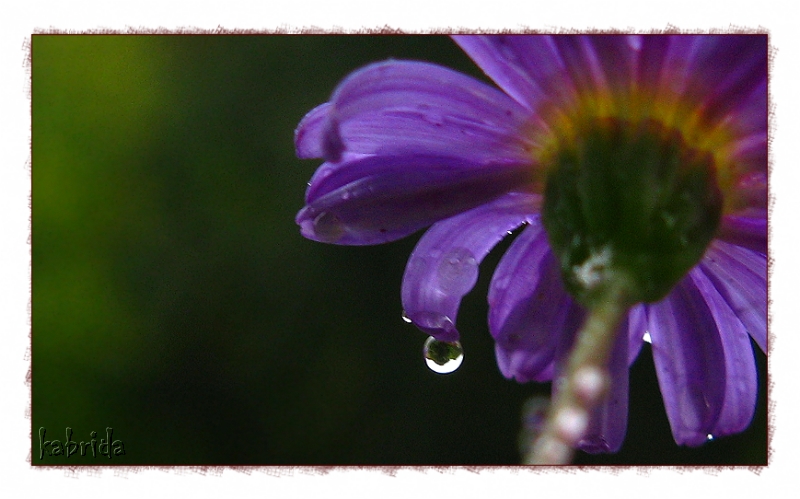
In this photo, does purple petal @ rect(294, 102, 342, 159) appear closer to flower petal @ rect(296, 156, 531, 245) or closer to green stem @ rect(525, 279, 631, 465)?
flower petal @ rect(296, 156, 531, 245)

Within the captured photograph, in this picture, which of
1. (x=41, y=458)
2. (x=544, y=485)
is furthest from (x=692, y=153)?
(x=41, y=458)

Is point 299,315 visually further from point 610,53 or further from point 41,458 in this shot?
point 610,53

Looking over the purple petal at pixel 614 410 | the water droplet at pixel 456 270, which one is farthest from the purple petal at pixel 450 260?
the purple petal at pixel 614 410

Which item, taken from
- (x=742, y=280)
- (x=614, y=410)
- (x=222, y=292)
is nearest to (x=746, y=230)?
(x=742, y=280)

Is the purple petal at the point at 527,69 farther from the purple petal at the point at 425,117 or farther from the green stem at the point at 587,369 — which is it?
the green stem at the point at 587,369

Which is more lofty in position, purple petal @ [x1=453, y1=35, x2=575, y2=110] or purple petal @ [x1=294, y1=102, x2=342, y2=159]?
purple petal @ [x1=453, y1=35, x2=575, y2=110]

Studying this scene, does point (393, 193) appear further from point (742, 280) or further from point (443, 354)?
point (742, 280)

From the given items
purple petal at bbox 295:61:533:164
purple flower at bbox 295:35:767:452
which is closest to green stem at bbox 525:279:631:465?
purple flower at bbox 295:35:767:452
